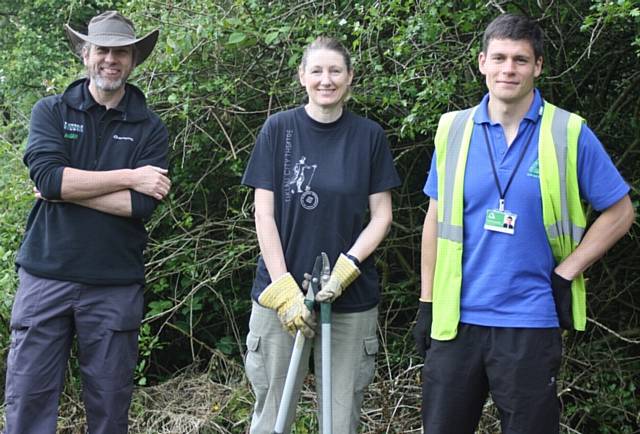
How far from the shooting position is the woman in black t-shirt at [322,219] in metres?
3.76

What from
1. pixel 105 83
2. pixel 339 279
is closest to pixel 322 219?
pixel 339 279

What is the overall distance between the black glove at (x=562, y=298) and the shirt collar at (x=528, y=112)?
2.05ft

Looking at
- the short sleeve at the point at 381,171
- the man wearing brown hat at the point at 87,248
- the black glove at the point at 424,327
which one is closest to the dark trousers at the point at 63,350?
the man wearing brown hat at the point at 87,248

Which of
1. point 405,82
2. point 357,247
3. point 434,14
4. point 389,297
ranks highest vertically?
point 434,14

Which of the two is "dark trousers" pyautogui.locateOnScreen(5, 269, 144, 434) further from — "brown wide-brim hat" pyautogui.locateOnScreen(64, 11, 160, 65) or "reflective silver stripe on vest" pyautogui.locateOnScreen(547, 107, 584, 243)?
"reflective silver stripe on vest" pyautogui.locateOnScreen(547, 107, 584, 243)

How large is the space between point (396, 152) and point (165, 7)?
5.56 ft

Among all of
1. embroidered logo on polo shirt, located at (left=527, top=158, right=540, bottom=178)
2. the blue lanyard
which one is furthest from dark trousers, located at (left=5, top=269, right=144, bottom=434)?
embroidered logo on polo shirt, located at (left=527, top=158, right=540, bottom=178)

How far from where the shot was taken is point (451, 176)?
11.5 feet

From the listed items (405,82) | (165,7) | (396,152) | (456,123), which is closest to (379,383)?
(396,152)

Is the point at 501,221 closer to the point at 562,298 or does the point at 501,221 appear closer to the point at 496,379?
the point at 562,298

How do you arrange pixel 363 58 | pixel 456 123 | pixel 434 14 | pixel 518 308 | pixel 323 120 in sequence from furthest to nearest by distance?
pixel 363 58 < pixel 434 14 < pixel 323 120 < pixel 456 123 < pixel 518 308

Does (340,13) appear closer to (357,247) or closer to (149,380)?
(357,247)

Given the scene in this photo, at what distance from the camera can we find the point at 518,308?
11.0ft

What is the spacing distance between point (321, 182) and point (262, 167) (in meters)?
0.28
